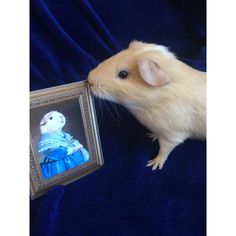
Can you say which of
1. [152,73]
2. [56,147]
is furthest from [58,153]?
[152,73]

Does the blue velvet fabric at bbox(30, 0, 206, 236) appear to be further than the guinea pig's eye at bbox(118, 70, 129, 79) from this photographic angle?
No

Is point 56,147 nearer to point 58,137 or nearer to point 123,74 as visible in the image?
point 58,137

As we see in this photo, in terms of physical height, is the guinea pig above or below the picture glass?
above

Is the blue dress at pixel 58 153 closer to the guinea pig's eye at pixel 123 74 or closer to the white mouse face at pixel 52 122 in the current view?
the white mouse face at pixel 52 122

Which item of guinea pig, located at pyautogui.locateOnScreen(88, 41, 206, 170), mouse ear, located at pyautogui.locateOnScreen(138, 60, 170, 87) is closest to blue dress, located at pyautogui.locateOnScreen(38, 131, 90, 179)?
guinea pig, located at pyautogui.locateOnScreen(88, 41, 206, 170)

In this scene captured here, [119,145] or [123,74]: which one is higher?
[123,74]

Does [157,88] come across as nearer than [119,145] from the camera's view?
Yes

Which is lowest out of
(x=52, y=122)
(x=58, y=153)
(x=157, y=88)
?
(x=58, y=153)

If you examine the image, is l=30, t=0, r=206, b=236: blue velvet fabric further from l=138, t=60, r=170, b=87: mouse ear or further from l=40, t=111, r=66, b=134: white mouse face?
l=138, t=60, r=170, b=87: mouse ear

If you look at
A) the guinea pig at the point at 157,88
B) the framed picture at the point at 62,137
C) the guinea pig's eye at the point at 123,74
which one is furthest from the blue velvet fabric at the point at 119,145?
the guinea pig's eye at the point at 123,74
